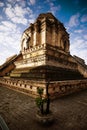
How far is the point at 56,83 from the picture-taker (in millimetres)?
7117

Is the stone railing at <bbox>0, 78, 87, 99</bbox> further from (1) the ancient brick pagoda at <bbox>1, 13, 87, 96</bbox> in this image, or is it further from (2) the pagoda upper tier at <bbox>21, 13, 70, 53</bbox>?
(2) the pagoda upper tier at <bbox>21, 13, 70, 53</bbox>

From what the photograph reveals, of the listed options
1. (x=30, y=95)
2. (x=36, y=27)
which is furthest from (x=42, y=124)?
(x=36, y=27)

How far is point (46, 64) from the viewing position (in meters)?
9.68

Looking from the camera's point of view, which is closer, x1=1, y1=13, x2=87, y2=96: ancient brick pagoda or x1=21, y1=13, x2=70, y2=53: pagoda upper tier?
x1=1, y1=13, x2=87, y2=96: ancient brick pagoda

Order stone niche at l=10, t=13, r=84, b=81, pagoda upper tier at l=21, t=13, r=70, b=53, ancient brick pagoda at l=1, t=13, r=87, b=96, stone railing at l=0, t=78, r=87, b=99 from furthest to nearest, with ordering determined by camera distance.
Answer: pagoda upper tier at l=21, t=13, r=70, b=53
stone niche at l=10, t=13, r=84, b=81
ancient brick pagoda at l=1, t=13, r=87, b=96
stone railing at l=0, t=78, r=87, b=99

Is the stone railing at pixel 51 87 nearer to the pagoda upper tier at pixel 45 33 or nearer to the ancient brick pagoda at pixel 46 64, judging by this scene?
the ancient brick pagoda at pixel 46 64

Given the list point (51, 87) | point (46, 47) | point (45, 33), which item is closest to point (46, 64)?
point (51, 87)

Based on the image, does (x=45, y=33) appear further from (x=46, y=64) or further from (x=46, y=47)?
(x=46, y=64)

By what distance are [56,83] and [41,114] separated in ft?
11.4

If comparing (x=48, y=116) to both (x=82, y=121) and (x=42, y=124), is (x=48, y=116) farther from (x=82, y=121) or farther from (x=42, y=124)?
(x=82, y=121)

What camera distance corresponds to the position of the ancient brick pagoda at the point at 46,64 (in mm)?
7931

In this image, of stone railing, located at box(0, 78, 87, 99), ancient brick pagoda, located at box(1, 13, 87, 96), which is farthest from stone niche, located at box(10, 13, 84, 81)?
stone railing, located at box(0, 78, 87, 99)

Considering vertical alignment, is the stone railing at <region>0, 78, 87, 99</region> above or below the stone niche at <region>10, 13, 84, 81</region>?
below

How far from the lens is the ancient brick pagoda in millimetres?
7931
